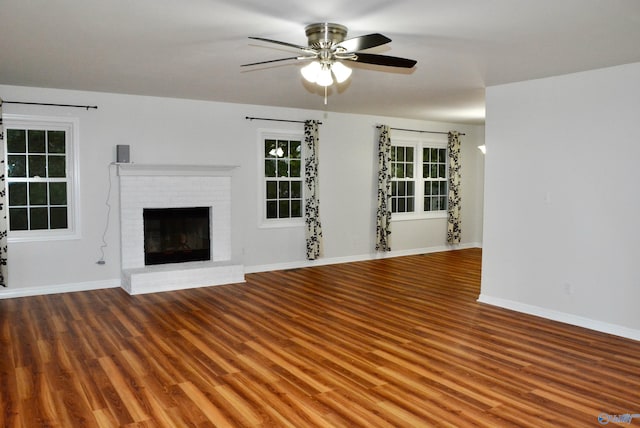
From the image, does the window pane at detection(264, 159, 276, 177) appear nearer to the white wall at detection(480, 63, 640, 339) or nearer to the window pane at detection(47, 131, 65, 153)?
the window pane at detection(47, 131, 65, 153)

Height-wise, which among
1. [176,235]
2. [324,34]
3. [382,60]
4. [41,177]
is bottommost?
Result: [176,235]

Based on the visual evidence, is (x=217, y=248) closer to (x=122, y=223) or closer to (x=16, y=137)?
(x=122, y=223)

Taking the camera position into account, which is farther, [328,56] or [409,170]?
[409,170]

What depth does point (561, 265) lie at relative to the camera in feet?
17.0

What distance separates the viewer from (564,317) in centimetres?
513

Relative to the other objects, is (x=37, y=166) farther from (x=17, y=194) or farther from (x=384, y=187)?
(x=384, y=187)

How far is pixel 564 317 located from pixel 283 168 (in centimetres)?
469

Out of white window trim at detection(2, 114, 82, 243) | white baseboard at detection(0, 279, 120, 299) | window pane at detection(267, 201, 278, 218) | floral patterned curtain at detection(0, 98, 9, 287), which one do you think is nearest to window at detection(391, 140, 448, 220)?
window pane at detection(267, 201, 278, 218)

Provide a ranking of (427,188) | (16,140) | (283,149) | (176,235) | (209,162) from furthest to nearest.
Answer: (427,188) < (283,149) < (209,162) < (176,235) < (16,140)

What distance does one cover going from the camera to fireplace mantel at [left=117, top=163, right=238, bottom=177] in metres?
6.52

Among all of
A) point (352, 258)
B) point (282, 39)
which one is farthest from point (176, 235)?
point (282, 39)

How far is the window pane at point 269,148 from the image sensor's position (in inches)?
307

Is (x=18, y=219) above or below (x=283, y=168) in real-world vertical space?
below

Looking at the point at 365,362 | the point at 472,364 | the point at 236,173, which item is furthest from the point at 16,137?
the point at 472,364
